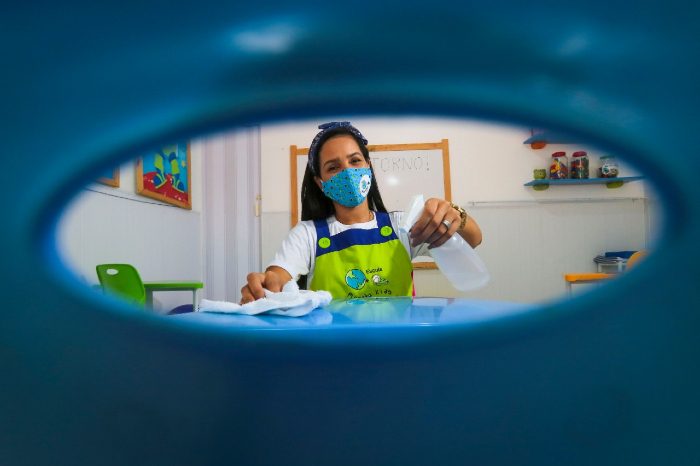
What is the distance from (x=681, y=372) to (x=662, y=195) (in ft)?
0.17

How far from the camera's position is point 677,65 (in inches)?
4.5

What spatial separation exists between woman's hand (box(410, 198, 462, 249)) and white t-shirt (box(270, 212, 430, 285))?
24.7 inches

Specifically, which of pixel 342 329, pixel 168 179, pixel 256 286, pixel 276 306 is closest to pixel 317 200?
pixel 256 286

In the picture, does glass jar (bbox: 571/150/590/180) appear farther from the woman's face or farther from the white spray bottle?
the white spray bottle

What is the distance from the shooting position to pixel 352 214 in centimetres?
123

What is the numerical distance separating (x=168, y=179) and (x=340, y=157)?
188 cm

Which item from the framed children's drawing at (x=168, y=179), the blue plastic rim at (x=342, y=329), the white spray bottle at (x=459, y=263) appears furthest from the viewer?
the framed children's drawing at (x=168, y=179)

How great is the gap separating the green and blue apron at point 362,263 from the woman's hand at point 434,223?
1.75ft

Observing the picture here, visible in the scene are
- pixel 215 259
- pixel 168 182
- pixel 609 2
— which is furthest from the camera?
pixel 215 259

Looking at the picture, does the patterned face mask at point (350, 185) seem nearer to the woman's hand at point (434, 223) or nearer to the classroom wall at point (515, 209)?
the woman's hand at point (434, 223)

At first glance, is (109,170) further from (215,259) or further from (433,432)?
(215,259)

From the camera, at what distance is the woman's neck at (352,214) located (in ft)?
4.01

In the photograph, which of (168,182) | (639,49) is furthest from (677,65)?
(168,182)

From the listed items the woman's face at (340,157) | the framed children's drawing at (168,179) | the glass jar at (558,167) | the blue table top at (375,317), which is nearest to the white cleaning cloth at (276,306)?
the blue table top at (375,317)
